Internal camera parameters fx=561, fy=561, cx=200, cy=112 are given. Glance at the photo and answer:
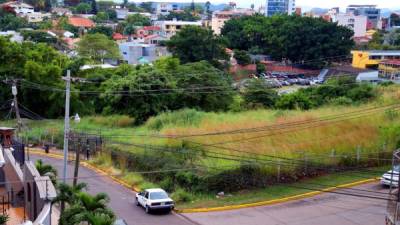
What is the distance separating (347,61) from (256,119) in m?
46.3

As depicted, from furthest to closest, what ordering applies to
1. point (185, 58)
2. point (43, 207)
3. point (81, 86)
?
point (185, 58) < point (81, 86) < point (43, 207)

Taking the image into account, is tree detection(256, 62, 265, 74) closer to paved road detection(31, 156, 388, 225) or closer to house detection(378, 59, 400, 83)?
house detection(378, 59, 400, 83)

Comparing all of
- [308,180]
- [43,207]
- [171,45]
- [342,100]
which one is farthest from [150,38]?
[43,207]

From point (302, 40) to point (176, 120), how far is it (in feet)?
139

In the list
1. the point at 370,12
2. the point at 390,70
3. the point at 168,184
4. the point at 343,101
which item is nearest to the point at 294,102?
the point at 343,101

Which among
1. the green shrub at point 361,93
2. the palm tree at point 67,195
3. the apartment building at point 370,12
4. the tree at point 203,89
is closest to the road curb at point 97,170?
the palm tree at point 67,195

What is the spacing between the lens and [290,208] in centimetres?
2048

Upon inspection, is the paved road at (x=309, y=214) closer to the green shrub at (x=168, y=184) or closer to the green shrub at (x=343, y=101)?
the green shrub at (x=168, y=184)

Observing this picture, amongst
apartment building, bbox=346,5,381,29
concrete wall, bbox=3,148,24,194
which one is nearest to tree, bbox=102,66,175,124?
concrete wall, bbox=3,148,24,194

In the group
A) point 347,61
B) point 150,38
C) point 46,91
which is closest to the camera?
point 46,91

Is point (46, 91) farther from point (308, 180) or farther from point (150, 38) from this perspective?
point (150, 38)

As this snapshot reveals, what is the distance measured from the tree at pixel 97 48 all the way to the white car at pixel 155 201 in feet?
169

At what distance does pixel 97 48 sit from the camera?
71.7 m

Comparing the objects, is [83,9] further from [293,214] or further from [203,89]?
[293,214]
